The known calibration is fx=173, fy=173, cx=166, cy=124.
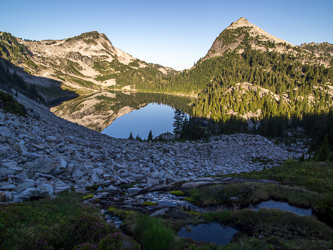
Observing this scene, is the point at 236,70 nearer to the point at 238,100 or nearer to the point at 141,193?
the point at 238,100

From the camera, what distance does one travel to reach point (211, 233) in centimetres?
807

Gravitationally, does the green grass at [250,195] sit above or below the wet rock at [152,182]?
above

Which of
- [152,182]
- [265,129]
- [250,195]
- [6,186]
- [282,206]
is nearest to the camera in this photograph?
[6,186]

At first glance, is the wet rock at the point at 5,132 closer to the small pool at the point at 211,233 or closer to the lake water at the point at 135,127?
the small pool at the point at 211,233

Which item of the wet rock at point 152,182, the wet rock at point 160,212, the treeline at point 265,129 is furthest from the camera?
the treeline at point 265,129

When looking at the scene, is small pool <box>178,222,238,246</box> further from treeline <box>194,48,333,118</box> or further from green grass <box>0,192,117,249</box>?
treeline <box>194,48,333,118</box>

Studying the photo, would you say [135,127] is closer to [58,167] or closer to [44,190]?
[58,167]

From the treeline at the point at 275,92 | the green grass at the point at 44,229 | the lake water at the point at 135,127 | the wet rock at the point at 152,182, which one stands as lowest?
the lake water at the point at 135,127

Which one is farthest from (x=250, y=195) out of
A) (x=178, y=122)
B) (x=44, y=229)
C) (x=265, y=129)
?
(x=265, y=129)

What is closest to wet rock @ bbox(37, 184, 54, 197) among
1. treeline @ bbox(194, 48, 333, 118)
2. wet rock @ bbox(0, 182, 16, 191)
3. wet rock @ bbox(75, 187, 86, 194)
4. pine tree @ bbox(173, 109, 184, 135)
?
wet rock @ bbox(0, 182, 16, 191)

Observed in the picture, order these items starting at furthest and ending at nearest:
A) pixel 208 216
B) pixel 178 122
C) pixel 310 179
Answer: pixel 178 122 → pixel 310 179 → pixel 208 216

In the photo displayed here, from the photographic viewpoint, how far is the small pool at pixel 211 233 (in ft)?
25.0

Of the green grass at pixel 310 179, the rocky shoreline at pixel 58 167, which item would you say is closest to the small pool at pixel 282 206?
the green grass at pixel 310 179

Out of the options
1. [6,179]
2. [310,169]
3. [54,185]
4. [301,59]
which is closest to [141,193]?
[54,185]
